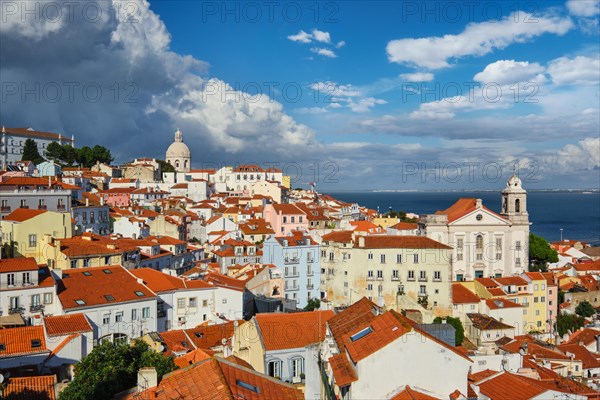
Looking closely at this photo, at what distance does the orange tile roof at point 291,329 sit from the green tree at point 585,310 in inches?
1394

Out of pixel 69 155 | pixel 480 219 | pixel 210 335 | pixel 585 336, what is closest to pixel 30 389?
pixel 210 335

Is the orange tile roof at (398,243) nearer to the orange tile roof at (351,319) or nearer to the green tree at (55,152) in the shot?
the orange tile roof at (351,319)

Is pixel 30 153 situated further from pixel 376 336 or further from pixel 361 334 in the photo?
pixel 376 336

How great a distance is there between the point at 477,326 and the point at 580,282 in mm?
19668

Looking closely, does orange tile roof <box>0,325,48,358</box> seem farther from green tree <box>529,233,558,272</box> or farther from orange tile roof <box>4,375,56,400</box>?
green tree <box>529,233,558,272</box>

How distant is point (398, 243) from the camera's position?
1547 inches

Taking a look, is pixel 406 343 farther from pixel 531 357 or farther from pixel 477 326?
pixel 477 326

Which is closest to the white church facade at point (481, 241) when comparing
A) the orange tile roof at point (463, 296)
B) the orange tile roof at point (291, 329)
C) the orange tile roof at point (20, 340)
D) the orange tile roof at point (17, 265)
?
the orange tile roof at point (463, 296)

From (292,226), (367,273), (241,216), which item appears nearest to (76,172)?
(241,216)

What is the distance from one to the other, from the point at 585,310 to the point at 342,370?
41.0m

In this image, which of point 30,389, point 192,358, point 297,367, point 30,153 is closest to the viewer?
point 30,389

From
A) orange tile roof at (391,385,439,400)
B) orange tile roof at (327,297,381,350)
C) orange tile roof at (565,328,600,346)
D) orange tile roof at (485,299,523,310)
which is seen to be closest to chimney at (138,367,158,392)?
orange tile roof at (327,297,381,350)

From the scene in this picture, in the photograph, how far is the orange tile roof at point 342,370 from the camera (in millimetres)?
12531

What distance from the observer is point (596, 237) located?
375 ft
